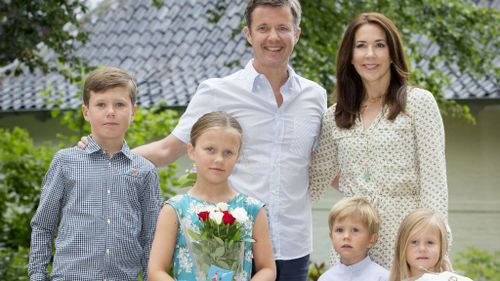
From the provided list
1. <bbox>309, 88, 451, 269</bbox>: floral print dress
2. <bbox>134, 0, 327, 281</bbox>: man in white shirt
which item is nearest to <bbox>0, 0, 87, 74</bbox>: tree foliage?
<bbox>134, 0, 327, 281</bbox>: man in white shirt

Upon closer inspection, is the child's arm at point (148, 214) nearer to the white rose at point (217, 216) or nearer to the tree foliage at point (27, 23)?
the white rose at point (217, 216)

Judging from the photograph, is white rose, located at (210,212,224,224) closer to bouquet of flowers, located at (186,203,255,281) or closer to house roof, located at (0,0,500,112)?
bouquet of flowers, located at (186,203,255,281)

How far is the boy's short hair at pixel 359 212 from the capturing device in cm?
414

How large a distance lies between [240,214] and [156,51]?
987cm

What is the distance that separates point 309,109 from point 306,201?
0.43 metres

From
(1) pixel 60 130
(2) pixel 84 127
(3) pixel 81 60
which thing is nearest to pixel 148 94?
(1) pixel 60 130

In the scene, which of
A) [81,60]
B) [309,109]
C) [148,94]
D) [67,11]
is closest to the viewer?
[309,109]

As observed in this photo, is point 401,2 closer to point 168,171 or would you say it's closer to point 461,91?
point 461,91

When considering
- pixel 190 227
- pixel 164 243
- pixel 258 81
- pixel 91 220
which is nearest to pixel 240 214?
pixel 190 227

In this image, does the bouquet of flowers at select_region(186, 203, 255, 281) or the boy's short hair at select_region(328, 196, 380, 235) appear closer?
the bouquet of flowers at select_region(186, 203, 255, 281)

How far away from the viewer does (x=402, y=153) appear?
4180mm

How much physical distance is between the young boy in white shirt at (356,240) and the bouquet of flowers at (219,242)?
51 cm

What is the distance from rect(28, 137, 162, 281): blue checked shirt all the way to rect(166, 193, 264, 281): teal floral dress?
24cm

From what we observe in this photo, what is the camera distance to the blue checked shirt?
13.2ft
